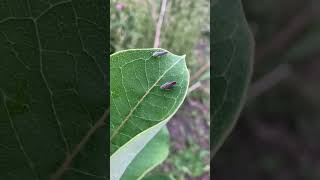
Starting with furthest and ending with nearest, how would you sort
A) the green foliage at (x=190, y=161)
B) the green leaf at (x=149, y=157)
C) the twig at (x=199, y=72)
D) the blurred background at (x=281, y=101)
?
the green foliage at (x=190, y=161) < the twig at (x=199, y=72) < the green leaf at (x=149, y=157) < the blurred background at (x=281, y=101)

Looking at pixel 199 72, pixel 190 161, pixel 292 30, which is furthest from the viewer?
pixel 190 161

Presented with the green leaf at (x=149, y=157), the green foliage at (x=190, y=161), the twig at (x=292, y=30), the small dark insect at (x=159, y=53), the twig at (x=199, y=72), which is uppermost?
the twig at (x=292, y=30)

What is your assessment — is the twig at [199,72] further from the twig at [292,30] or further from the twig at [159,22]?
the twig at [292,30]

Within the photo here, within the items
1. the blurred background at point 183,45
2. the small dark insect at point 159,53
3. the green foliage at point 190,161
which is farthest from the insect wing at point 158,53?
the green foliage at point 190,161
